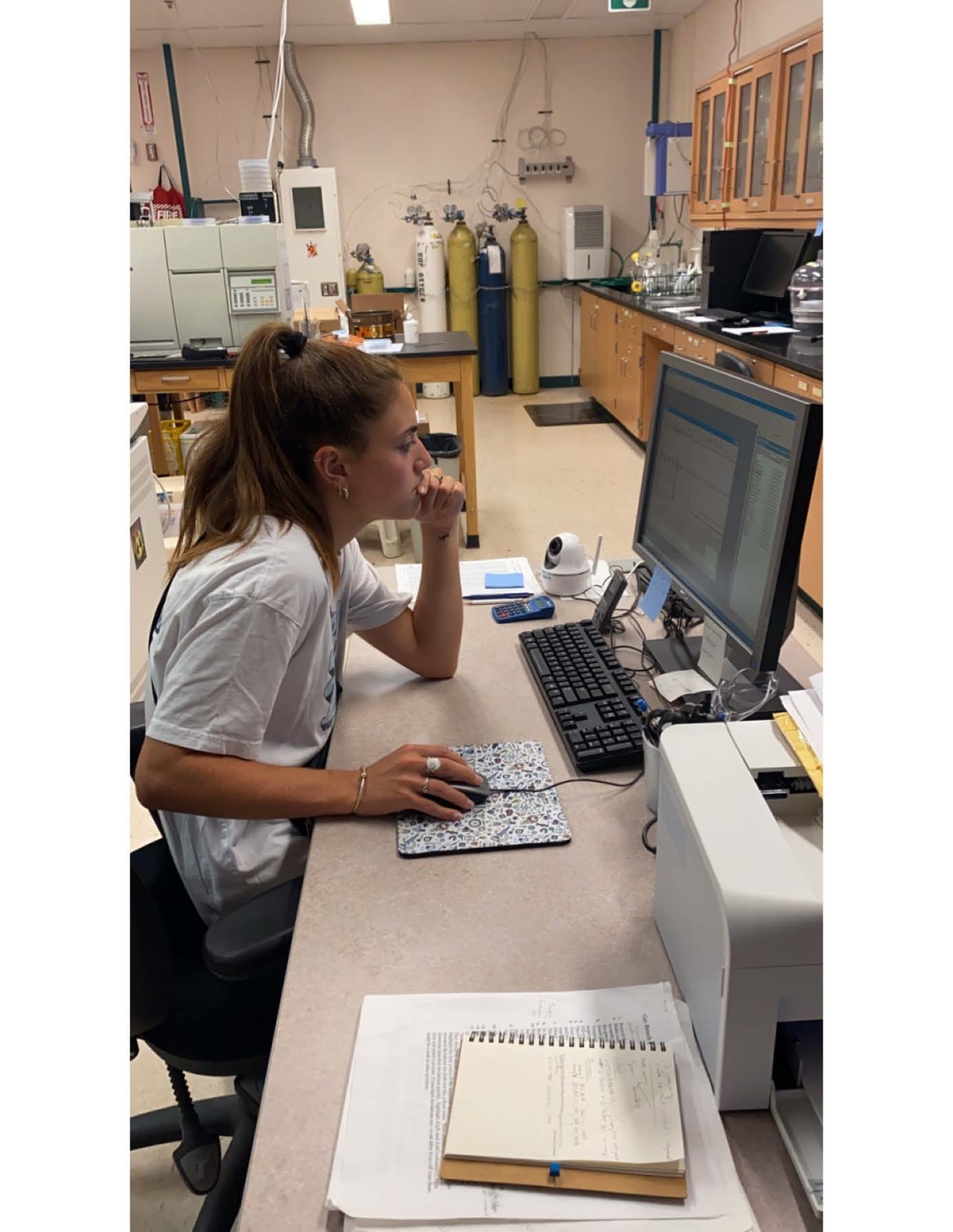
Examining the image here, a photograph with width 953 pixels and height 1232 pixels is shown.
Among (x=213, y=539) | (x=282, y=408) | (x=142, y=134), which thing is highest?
(x=142, y=134)

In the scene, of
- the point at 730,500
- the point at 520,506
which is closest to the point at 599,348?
the point at 520,506

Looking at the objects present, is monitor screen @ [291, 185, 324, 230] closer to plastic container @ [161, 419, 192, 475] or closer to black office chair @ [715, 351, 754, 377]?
plastic container @ [161, 419, 192, 475]

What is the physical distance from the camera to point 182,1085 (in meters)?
1.29

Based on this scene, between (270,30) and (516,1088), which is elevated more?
(270,30)

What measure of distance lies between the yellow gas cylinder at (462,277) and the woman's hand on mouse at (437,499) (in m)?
5.56

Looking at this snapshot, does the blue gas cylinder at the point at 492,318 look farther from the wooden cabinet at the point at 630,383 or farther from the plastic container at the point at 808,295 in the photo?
the plastic container at the point at 808,295

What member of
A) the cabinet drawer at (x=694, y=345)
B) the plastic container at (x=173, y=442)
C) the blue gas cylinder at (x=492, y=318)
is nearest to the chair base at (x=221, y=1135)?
the cabinet drawer at (x=694, y=345)

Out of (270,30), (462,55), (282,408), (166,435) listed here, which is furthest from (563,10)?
(282,408)

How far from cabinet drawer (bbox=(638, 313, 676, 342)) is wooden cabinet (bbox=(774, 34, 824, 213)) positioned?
31.3 inches

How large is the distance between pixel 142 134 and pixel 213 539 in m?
6.85

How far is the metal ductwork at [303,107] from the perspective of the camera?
21.2 ft

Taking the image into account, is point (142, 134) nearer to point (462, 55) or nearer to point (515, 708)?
point (462, 55)

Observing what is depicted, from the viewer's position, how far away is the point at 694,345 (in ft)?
14.3

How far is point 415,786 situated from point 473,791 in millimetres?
73
